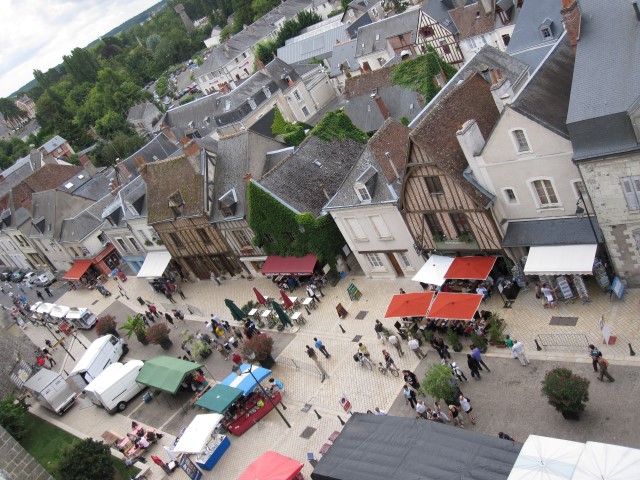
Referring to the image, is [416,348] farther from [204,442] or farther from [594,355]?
[204,442]

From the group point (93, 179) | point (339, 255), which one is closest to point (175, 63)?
point (93, 179)

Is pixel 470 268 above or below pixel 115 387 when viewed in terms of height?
below

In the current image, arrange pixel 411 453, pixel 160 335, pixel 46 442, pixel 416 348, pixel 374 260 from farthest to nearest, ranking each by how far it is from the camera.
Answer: pixel 160 335 < pixel 374 260 < pixel 46 442 < pixel 416 348 < pixel 411 453

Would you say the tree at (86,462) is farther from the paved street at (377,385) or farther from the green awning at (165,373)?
the green awning at (165,373)

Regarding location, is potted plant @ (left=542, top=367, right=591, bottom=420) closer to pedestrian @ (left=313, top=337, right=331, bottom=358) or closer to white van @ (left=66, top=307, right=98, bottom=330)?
pedestrian @ (left=313, top=337, right=331, bottom=358)

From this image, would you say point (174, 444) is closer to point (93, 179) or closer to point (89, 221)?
point (89, 221)

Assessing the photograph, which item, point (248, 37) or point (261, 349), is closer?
point (261, 349)

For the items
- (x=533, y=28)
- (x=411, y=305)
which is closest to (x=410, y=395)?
(x=411, y=305)


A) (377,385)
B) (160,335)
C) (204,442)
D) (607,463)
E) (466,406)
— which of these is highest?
(607,463)
